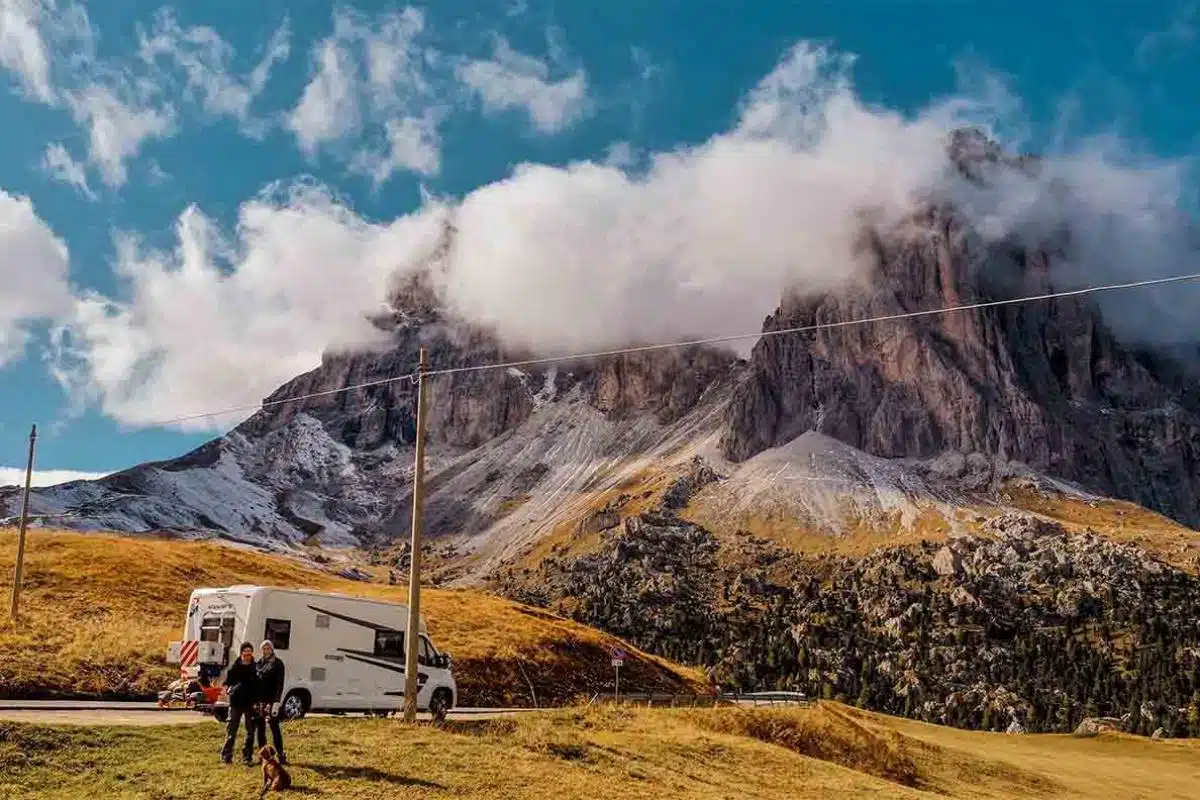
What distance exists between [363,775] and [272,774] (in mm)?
2555

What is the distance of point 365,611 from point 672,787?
14833mm

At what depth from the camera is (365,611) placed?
3366cm

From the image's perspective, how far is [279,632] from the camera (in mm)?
30844

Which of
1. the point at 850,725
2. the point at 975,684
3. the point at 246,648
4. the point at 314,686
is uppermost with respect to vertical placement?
the point at 246,648

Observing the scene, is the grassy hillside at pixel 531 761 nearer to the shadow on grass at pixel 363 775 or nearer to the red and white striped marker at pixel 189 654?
the shadow on grass at pixel 363 775

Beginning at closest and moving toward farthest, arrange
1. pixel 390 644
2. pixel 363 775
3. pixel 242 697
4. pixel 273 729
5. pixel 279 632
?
pixel 273 729 < pixel 363 775 < pixel 242 697 < pixel 279 632 < pixel 390 644

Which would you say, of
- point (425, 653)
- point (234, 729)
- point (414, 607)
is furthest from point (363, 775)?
point (425, 653)

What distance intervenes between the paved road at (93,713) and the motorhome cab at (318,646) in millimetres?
1526

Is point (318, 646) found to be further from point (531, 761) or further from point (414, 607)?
point (531, 761)

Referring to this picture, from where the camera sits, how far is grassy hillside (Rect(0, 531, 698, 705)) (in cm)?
3653

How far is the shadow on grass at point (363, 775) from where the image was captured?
19.1m

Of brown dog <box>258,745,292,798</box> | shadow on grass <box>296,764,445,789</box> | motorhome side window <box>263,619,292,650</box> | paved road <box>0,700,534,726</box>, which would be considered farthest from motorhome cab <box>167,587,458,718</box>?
brown dog <box>258,745,292,798</box>

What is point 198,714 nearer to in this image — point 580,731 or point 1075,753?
point 580,731

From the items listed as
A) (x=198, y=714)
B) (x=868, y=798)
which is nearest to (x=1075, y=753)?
(x=868, y=798)
